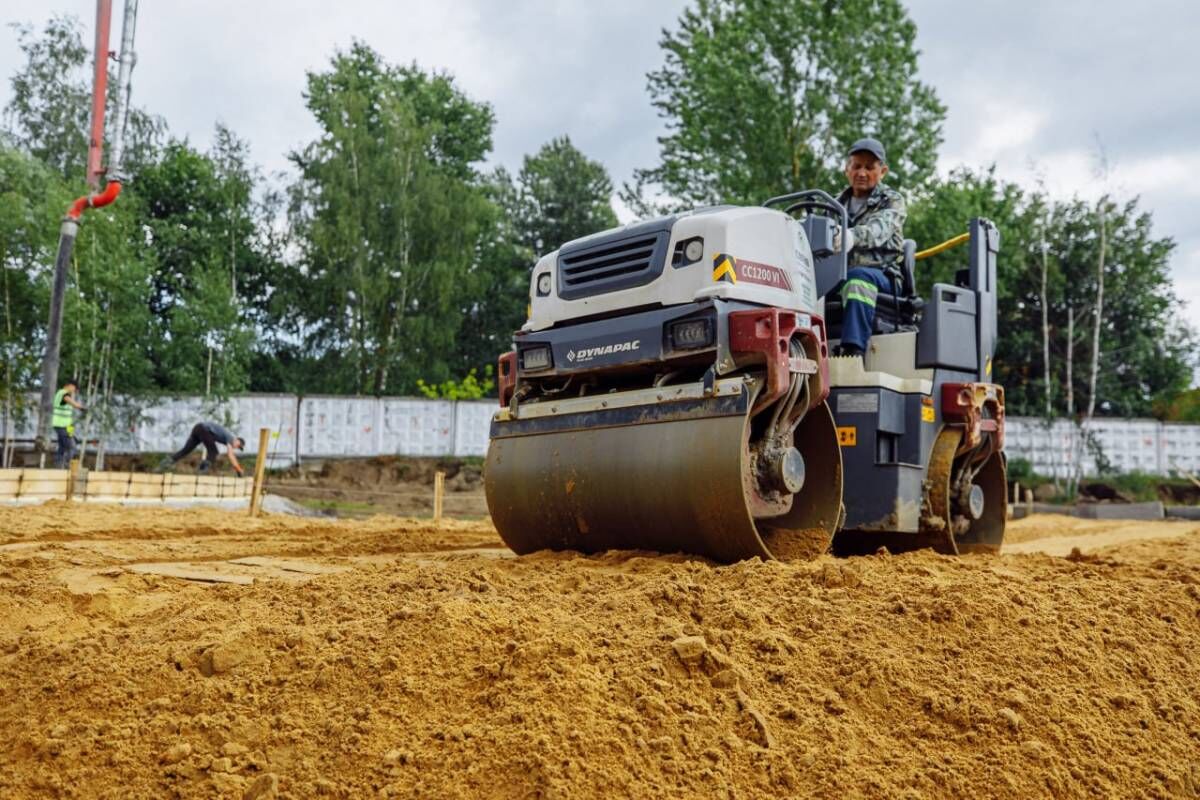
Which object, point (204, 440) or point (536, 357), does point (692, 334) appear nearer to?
point (536, 357)

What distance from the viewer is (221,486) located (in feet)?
49.8

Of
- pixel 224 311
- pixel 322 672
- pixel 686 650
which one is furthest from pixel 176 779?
pixel 224 311

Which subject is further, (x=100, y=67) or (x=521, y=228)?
(x=521, y=228)

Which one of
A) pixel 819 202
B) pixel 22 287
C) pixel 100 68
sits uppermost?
pixel 100 68

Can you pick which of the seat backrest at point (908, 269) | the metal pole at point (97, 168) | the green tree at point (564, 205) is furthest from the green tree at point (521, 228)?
the seat backrest at point (908, 269)

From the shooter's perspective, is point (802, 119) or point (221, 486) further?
point (802, 119)

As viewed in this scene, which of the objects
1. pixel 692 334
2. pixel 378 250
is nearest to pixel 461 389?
pixel 378 250

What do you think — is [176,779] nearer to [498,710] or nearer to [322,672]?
[322,672]

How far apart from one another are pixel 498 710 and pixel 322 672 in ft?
1.95

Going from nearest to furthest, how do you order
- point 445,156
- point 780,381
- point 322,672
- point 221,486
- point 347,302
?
point 322,672
point 780,381
point 221,486
point 347,302
point 445,156

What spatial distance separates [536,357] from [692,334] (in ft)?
3.61

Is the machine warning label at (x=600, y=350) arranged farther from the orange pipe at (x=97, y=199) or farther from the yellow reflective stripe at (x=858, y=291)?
the orange pipe at (x=97, y=199)

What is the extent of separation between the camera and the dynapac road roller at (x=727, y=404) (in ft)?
18.0

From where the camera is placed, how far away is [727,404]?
5.36 m
